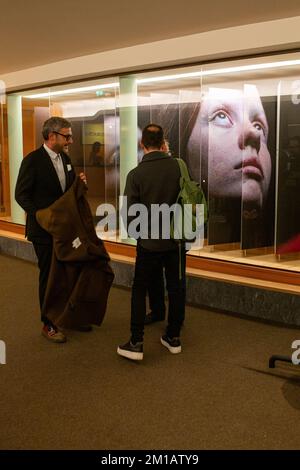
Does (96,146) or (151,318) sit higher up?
(96,146)

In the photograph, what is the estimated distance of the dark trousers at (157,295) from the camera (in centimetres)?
390

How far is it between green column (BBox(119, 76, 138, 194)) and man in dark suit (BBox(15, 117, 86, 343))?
88.6 inches

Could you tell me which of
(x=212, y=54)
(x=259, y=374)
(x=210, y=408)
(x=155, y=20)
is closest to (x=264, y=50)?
(x=212, y=54)

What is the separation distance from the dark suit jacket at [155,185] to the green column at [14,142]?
4.42m

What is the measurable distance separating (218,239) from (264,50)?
1.98 m

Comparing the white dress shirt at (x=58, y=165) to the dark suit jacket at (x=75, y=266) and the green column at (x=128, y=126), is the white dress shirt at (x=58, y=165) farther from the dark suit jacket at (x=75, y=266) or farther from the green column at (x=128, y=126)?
the green column at (x=128, y=126)

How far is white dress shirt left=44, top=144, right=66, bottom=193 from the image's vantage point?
11.4ft

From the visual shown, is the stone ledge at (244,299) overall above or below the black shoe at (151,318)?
above

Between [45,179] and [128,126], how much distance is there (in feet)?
8.23

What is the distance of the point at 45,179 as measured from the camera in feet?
11.3

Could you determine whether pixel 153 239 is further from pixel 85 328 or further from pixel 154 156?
pixel 85 328

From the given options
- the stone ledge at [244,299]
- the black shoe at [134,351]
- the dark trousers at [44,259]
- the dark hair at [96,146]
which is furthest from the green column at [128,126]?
the black shoe at [134,351]

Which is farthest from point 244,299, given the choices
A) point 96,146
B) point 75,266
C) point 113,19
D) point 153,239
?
point 96,146
